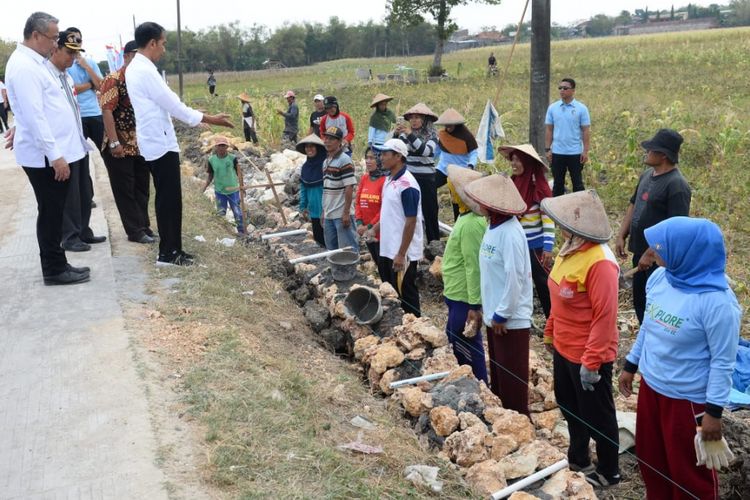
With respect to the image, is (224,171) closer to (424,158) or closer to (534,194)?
(424,158)

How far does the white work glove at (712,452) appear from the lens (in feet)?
10.5

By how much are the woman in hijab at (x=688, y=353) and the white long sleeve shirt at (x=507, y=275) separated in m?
0.86

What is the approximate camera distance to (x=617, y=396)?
523cm

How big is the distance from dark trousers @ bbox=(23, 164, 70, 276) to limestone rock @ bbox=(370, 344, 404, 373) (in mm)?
2611

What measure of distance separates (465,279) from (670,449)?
6.07 feet

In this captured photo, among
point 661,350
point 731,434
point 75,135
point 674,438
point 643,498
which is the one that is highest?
point 75,135

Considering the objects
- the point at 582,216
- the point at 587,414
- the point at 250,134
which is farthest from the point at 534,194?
the point at 250,134

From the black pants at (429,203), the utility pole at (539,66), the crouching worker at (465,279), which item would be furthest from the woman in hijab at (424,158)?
the crouching worker at (465,279)

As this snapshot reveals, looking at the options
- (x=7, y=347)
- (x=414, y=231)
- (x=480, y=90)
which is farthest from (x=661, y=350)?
(x=480, y=90)

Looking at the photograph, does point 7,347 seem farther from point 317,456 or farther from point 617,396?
point 617,396

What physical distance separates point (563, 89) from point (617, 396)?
179 inches

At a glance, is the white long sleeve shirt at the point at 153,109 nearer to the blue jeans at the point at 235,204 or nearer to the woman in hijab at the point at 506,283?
the woman in hijab at the point at 506,283

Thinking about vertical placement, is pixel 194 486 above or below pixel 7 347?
below

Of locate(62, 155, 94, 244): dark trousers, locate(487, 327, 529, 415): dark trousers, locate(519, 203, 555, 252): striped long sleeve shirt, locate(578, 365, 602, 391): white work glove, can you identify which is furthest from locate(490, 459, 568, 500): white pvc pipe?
locate(62, 155, 94, 244): dark trousers
